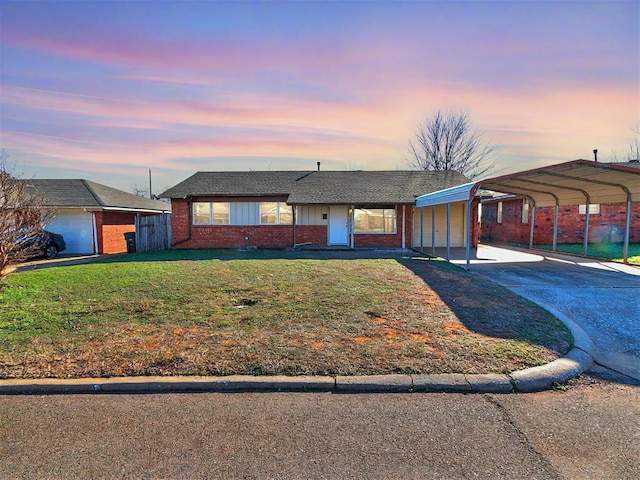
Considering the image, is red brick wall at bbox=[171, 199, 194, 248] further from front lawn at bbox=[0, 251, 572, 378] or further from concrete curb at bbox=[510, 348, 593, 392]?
concrete curb at bbox=[510, 348, 593, 392]

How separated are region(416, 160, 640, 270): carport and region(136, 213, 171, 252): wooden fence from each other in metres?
12.9

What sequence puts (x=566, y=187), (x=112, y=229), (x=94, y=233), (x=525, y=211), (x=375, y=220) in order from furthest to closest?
(x=525, y=211), (x=112, y=229), (x=375, y=220), (x=94, y=233), (x=566, y=187)

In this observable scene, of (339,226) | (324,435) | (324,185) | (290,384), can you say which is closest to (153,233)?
(324,185)

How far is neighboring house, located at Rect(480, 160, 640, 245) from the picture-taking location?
19.1m

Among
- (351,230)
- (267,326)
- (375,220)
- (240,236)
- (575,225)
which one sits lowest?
(267,326)

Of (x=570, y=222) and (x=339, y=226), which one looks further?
(x=570, y=222)

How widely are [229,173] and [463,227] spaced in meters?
13.2

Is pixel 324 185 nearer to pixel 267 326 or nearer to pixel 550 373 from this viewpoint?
pixel 267 326

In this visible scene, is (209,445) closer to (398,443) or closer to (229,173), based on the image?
(398,443)

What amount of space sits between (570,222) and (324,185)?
541 inches

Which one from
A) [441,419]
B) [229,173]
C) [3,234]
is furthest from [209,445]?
[229,173]

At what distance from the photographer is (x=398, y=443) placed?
9.37 ft

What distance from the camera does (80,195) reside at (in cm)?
1830

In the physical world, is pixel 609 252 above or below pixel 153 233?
below
